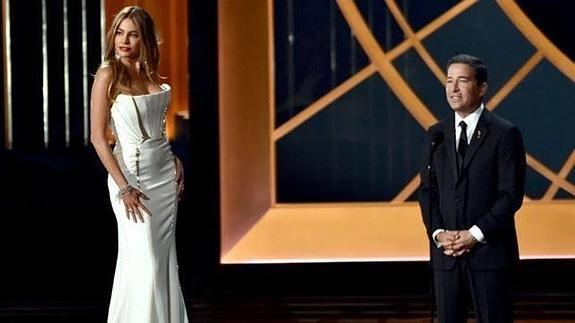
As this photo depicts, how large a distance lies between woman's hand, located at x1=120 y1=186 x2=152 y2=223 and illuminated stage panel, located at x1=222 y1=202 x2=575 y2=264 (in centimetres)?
161

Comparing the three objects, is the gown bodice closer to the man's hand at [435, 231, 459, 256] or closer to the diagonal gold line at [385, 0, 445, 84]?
the man's hand at [435, 231, 459, 256]

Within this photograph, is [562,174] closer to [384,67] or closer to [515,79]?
[515,79]

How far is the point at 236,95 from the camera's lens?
589 centimetres

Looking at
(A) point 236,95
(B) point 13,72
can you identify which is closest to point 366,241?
(A) point 236,95

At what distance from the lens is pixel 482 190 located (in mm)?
4129

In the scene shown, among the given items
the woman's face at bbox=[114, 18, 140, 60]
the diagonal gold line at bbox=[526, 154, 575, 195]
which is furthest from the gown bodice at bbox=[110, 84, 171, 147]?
the diagonal gold line at bbox=[526, 154, 575, 195]

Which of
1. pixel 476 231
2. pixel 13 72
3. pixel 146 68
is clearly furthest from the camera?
pixel 13 72

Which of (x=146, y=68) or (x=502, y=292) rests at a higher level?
(x=146, y=68)

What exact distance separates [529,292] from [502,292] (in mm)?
1817

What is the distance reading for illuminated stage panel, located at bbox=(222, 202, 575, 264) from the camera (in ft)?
19.3

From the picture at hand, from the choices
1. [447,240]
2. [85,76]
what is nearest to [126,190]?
[447,240]

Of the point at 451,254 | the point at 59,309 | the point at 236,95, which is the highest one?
the point at 236,95

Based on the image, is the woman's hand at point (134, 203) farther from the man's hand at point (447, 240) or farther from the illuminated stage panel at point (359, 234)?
the illuminated stage panel at point (359, 234)

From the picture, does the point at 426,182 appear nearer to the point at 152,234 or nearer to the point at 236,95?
the point at 152,234
